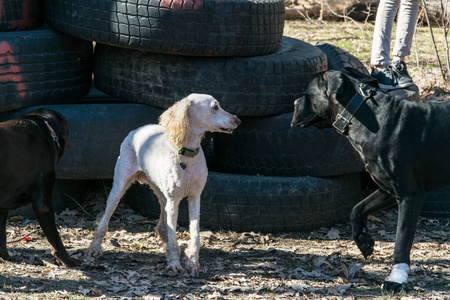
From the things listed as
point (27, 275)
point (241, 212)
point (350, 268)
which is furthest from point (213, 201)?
point (27, 275)

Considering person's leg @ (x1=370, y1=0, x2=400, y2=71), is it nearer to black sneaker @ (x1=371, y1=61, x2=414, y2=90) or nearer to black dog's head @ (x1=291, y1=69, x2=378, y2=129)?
black sneaker @ (x1=371, y1=61, x2=414, y2=90)

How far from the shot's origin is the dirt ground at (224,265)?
5145 millimetres

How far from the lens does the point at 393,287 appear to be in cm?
515

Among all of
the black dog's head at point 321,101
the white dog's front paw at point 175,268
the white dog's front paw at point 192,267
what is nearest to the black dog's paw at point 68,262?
the white dog's front paw at point 175,268

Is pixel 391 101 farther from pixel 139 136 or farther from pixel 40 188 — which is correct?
pixel 40 188

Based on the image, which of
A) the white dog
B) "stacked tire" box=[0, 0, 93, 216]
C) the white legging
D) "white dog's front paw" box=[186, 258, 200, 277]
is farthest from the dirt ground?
the white legging

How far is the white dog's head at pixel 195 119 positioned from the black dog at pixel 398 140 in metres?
0.87

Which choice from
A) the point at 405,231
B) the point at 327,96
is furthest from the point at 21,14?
the point at 405,231

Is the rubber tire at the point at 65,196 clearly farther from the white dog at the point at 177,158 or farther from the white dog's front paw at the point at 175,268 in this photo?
the white dog's front paw at the point at 175,268

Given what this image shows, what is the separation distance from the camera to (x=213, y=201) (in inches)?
259

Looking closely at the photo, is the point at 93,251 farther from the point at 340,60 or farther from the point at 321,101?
the point at 340,60

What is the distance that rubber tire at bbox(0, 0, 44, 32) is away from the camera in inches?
272

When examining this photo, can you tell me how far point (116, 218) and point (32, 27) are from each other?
2338mm

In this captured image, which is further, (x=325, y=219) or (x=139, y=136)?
(x=325, y=219)
